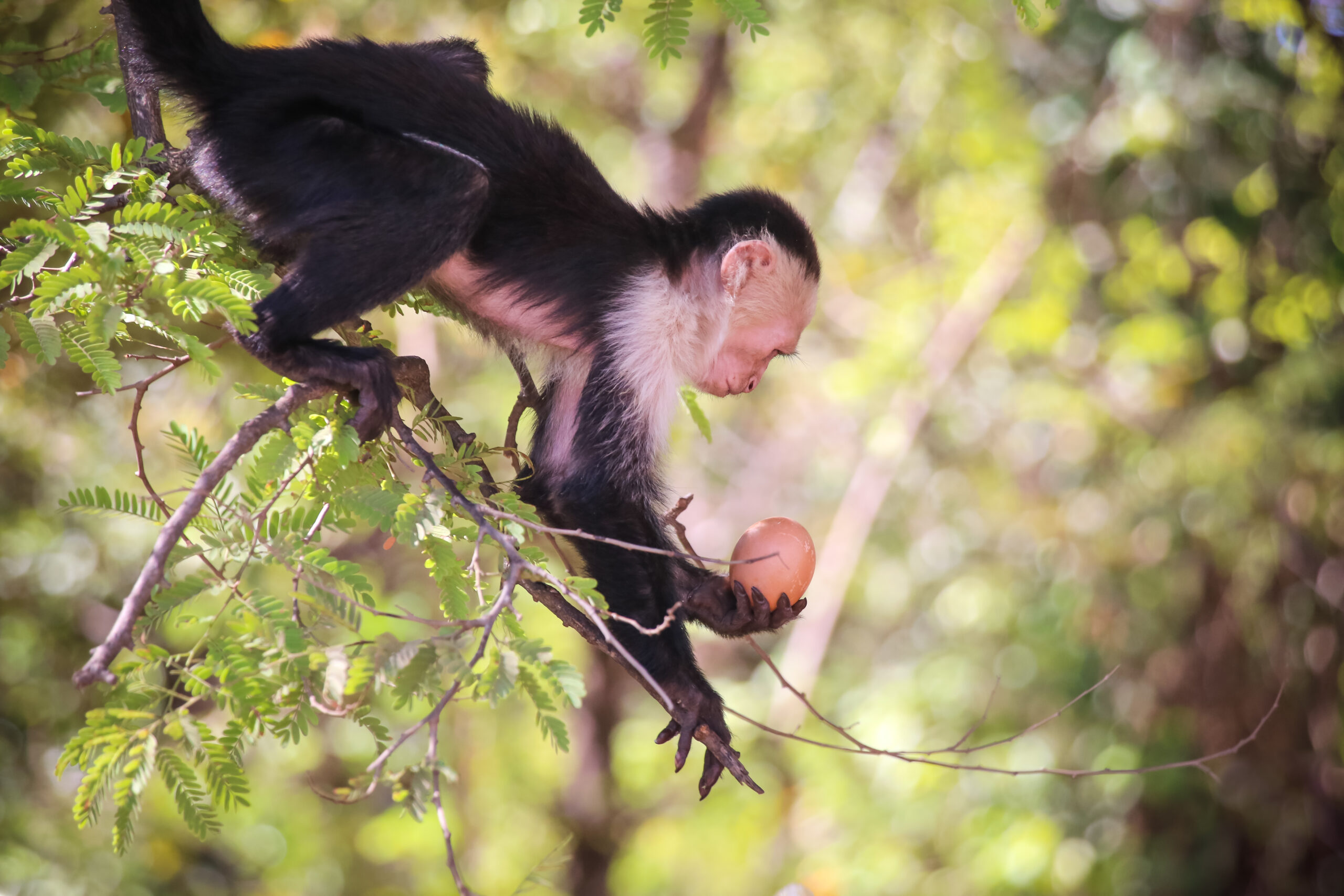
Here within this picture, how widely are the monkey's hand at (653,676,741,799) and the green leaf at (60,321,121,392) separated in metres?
1.41

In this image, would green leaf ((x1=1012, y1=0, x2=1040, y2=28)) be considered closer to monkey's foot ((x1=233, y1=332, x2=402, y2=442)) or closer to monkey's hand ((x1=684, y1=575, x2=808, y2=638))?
monkey's hand ((x1=684, y1=575, x2=808, y2=638))

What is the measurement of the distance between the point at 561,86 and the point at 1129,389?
13.3ft

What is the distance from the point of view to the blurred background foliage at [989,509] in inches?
224

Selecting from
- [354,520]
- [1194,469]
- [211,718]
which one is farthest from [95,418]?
[1194,469]

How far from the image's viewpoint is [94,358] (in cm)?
212

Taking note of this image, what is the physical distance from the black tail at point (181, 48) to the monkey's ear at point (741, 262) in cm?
143

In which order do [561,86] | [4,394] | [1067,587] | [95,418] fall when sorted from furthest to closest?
[561,86], [1067,587], [95,418], [4,394]

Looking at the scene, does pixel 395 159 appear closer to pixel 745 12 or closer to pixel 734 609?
pixel 745 12

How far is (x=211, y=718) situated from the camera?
20.6 feet

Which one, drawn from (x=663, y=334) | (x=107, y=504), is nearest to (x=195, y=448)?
(x=107, y=504)

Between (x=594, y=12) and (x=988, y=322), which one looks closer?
(x=594, y=12)

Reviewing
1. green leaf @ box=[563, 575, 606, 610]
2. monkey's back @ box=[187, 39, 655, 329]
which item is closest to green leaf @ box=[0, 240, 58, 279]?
monkey's back @ box=[187, 39, 655, 329]

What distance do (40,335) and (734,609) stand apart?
178 centimetres

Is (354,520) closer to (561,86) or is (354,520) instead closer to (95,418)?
(95,418)
